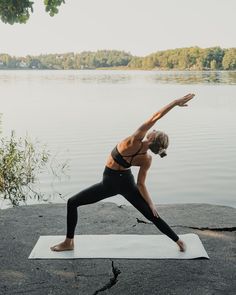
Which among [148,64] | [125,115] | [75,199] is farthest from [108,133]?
[148,64]

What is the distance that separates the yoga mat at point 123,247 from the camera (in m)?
5.74

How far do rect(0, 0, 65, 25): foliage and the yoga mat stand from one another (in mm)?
4879

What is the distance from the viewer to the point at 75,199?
574cm

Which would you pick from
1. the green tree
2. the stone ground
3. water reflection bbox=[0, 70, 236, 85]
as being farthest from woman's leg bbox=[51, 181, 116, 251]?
the green tree

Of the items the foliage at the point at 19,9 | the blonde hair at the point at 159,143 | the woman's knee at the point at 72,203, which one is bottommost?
the woman's knee at the point at 72,203

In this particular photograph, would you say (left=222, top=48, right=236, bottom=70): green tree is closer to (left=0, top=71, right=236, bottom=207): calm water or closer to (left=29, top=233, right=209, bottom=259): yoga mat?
(left=0, top=71, right=236, bottom=207): calm water

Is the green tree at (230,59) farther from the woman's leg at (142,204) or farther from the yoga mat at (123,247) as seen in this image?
the woman's leg at (142,204)

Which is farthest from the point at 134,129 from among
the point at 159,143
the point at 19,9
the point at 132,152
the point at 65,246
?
the point at 159,143

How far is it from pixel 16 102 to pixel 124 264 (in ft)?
104

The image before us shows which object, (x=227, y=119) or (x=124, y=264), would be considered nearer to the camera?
(x=124, y=264)

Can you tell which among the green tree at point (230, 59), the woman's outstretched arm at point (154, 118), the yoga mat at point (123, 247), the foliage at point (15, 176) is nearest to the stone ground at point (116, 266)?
the yoga mat at point (123, 247)

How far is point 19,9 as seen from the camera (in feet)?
30.2

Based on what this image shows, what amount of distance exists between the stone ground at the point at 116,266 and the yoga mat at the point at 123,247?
104mm

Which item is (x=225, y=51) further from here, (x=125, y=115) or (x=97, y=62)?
(x=125, y=115)
